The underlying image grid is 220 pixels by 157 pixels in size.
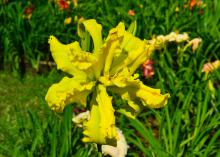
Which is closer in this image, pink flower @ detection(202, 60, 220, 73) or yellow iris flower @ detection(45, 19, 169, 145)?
yellow iris flower @ detection(45, 19, 169, 145)

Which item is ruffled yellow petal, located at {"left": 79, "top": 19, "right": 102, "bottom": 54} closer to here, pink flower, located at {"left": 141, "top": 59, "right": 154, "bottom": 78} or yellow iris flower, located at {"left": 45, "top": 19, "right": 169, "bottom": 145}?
yellow iris flower, located at {"left": 45, "top": 19, "right": 169, "bottom": 145}

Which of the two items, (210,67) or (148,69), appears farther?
(148,69)

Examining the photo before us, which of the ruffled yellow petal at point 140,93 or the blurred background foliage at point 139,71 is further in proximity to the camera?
the blurred background foliage at point 139,71

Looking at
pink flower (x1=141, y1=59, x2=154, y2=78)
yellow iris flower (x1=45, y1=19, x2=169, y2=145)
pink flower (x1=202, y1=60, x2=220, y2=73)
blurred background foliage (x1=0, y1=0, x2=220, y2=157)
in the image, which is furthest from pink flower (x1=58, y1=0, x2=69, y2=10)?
yellow iris flower (x1=45, y1=19, x2=169, y2=145)

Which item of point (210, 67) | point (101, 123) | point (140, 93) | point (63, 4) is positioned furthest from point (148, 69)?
point (101, 123)

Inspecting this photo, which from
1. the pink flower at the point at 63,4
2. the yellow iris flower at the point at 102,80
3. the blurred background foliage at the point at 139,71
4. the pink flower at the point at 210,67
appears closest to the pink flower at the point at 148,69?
the blurred background foliage at the point at 139,71

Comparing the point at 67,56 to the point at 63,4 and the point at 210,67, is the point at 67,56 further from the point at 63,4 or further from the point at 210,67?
the point at 63,4

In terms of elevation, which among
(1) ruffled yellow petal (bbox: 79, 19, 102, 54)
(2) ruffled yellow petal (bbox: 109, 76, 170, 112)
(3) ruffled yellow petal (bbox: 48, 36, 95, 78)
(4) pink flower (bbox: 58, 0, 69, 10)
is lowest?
(2) ruffled yellow petal (bbox: 109, 76, 170, 112)

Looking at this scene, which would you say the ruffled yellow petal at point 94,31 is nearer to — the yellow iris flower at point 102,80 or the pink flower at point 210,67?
the yellow iris flower at point 102,80
